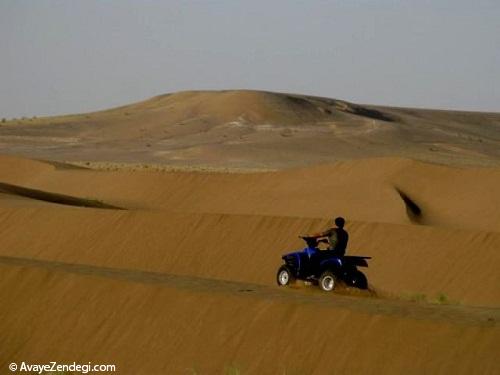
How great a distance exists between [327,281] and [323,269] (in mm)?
355

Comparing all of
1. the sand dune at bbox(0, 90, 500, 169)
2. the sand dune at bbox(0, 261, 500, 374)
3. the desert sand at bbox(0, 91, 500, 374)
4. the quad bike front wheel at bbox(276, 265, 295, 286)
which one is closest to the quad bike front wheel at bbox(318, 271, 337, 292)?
the desert sand at bbox(0, 91, 500, 374)

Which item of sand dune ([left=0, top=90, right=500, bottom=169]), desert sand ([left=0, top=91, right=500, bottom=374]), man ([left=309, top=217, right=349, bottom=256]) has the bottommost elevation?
sand dune ([left=0, top=90, right=500, bottom=169])

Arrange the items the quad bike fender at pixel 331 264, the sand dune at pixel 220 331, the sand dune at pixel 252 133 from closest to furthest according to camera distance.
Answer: the sand dune at pixel 220 331 → the quad bike fender at pixel 331 264 → the sand dune at pixel 252 133

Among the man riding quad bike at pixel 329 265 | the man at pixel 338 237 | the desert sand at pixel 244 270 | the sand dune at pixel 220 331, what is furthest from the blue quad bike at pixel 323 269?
the sand dune at pixel 220 331

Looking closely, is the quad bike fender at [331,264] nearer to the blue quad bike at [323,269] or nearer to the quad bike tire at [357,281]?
the blue quad bike at [323,269]

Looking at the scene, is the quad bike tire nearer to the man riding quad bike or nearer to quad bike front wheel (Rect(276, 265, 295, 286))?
the man riding quad bike

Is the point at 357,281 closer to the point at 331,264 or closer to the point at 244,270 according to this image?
the point at 331,264

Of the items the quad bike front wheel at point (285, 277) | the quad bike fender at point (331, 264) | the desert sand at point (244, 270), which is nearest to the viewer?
the desert sand at point (244, 270)

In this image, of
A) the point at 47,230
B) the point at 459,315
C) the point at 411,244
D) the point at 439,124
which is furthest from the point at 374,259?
the point at 439,124

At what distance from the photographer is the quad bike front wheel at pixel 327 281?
18984 mm

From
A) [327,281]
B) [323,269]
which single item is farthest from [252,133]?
[327,281]

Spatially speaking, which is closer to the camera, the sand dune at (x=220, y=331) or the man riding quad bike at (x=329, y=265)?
the sand dune at (x=220, y=331)

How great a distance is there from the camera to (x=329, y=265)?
1931 centimetres

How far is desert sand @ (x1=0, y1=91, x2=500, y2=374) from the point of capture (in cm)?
1454
